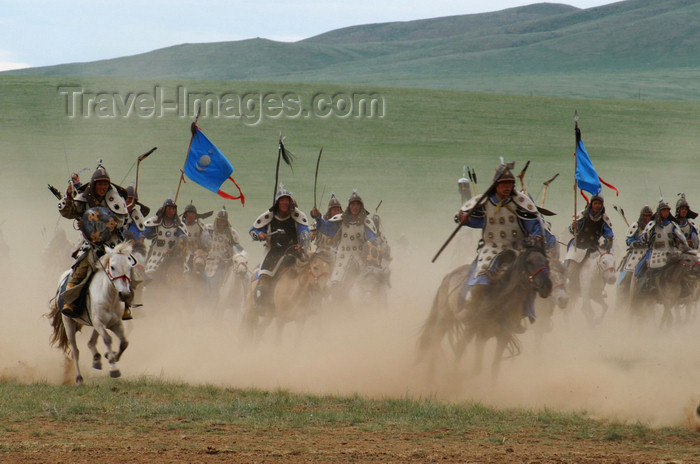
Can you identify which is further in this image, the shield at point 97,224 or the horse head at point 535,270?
the shield at point 97,224

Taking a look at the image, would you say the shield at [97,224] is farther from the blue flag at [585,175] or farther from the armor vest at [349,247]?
the blue flag at [585,175]

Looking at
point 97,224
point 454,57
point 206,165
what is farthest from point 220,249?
point 454,57

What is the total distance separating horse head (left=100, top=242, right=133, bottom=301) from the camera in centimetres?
1327

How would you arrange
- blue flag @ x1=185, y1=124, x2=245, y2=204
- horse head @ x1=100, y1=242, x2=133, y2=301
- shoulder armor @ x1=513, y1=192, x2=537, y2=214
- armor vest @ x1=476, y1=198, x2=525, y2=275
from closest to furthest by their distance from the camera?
1. horse head @ x1=100, y1=242, x2=133, y2=301
2. shoulder armor @ x1=513, y1=192, x2=537, y2=214
3. armor vest @ x1=476, y1=198, x2=525, y2=275
4. blue flag @ x1=185, y1=124, x2=245, y2=204

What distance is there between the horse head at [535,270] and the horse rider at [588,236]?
7.27 meters

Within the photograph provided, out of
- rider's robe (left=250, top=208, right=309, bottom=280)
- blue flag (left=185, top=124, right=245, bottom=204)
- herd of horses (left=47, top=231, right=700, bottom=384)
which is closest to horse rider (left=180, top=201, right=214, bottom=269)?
blue flag (left=185, top=124, right=245, bottom=204)

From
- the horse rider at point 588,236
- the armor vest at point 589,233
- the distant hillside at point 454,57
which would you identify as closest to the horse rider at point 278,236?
the horse rider at point 588,236

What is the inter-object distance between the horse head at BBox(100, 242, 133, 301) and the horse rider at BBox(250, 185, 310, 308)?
13.5 feet

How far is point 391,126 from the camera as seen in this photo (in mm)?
81375

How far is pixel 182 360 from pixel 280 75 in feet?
457

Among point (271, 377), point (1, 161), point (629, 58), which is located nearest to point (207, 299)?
point (271, 377)

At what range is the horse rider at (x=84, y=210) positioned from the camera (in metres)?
13.9

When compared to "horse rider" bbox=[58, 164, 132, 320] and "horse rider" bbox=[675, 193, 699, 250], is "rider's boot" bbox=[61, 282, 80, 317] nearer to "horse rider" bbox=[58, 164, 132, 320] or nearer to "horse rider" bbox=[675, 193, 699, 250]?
"horse rider" bbox=[58, 164, 132, 320]

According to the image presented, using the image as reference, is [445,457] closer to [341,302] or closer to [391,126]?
[341,302]
